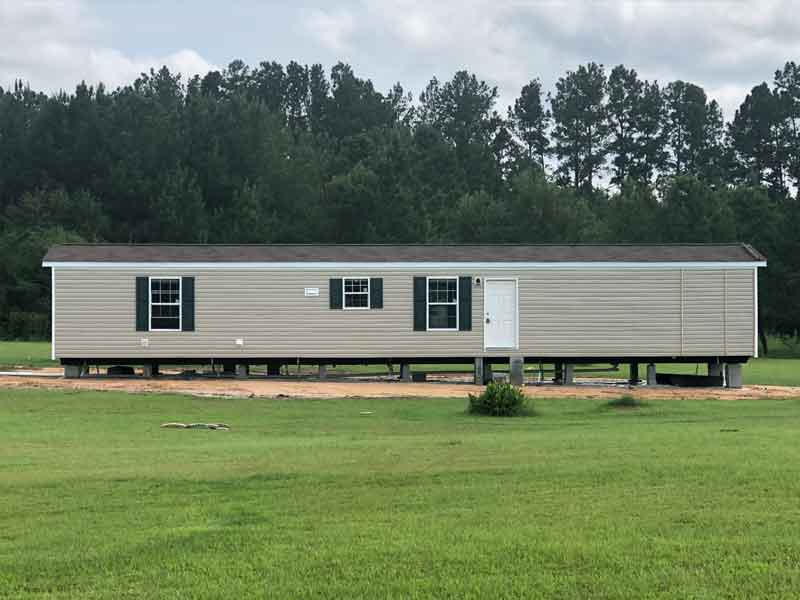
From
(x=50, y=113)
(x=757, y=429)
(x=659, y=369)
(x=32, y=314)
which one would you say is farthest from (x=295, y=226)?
(x=757, y=429)

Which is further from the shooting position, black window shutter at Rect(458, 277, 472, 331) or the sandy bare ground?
black window shutter at Rect(458, 277, 472, 331)

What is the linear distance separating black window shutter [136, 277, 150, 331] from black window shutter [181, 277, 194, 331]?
0.74 meters

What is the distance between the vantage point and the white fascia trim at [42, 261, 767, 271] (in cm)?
2450

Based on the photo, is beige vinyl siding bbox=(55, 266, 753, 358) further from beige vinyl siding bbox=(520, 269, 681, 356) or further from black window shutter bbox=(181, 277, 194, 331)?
black window shutter bbox=(181, 277, 194, 331)

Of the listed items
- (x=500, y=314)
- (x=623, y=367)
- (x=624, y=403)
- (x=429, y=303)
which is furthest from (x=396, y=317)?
(x=623, y=367)

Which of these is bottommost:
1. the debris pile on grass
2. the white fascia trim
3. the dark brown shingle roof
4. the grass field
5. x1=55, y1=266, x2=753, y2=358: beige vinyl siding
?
the grass field

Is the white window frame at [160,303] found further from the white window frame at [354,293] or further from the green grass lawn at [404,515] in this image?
the green grass lawn at [404,515]

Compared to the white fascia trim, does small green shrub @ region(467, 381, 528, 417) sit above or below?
below

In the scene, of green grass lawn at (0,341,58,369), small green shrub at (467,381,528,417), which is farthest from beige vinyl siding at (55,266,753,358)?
small green shrub at (467,381,528,417)

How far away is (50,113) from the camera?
207 ft

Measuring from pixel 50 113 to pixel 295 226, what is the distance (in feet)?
57.3

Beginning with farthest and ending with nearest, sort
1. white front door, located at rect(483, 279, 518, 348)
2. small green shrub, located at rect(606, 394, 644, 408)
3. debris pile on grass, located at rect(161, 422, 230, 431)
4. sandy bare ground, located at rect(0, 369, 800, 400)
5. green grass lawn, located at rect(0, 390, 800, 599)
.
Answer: white front door, located at rect(483, 279, 518, 348) < sandy bare ground, located at rect(0, 369, 800, 400) < small green shrub, located at rect(606, 394, 644, 408) < debris pile on grass, located at rect(161, 422, 230, 431) < green grass lawn, located at rect(0, 390, 800, 599)

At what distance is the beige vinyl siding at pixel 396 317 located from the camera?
24.6 meters

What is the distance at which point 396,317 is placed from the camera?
82.1ft
